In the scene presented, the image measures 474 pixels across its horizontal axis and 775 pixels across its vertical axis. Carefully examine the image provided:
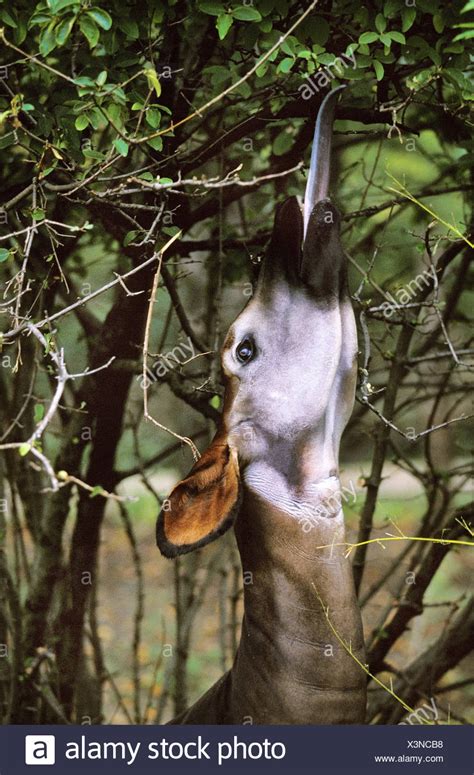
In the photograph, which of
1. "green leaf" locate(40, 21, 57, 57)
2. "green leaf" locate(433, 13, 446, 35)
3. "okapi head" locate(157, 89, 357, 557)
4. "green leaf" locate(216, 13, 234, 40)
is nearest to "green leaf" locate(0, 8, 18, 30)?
"green leaf" locate(40, 21, 57, 57)

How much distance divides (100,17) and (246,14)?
49 centimetres

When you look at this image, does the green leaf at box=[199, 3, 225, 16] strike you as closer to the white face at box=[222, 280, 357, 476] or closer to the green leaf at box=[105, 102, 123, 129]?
the green leaf at box=[105, 102, 123, 129]

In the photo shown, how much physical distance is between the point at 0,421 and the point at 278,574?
186 centimetres

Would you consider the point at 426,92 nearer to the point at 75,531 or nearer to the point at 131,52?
the point at 131,52

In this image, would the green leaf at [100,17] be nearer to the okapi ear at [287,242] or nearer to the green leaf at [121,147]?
the green leaf at [121,147]

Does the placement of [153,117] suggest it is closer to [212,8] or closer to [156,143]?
[156,143]

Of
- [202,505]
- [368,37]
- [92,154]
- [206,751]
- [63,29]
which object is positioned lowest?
[206,751]

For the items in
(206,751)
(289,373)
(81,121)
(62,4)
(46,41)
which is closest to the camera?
(62,4)

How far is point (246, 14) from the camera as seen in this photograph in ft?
8.96

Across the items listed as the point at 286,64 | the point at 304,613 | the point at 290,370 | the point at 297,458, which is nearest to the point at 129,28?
the point at 286,64

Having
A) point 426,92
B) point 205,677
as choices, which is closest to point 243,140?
point 426,92

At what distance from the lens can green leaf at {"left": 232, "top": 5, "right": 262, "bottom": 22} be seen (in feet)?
8.95

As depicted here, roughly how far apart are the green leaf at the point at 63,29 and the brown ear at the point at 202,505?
1.29 metres

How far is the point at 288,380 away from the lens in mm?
2844
